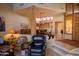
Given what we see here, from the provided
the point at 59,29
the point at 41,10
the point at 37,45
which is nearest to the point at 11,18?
the point at 41,10

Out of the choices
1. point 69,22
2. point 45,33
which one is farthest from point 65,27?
point 45,33

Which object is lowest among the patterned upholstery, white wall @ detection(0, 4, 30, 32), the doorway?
the patterned upholstery

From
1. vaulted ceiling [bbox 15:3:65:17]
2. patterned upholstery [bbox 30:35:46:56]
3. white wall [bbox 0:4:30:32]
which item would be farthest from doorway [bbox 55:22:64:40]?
white wall [bbox 0:4:30:32]

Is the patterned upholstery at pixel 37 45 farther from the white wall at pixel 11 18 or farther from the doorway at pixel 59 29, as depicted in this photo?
the white wall at pixel 11 18

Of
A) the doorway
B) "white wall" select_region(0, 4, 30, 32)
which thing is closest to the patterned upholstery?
the doorway

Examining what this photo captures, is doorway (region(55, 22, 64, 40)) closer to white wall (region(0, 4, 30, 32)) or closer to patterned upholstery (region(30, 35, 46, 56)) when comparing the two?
patterned upholstery (region(30, 35, 46, 56))

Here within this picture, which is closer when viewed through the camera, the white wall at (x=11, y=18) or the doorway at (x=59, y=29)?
the white wall at (x=11, y=18)

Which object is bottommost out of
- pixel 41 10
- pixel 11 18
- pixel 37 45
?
pixel 37 45

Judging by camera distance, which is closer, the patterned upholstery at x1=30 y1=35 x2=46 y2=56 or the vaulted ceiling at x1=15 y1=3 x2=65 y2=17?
the vaulted ceiling at x1=15 y1=3 x2=65 y2=17

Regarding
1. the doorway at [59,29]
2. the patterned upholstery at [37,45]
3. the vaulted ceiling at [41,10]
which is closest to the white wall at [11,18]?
the vaulted ceiling at [41,10]

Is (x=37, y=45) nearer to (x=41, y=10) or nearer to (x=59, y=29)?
(x=59, y=29)

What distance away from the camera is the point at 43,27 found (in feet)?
17.3

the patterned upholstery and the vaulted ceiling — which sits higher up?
the vaulted ceiling

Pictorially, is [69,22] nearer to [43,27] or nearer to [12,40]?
[43,27]
